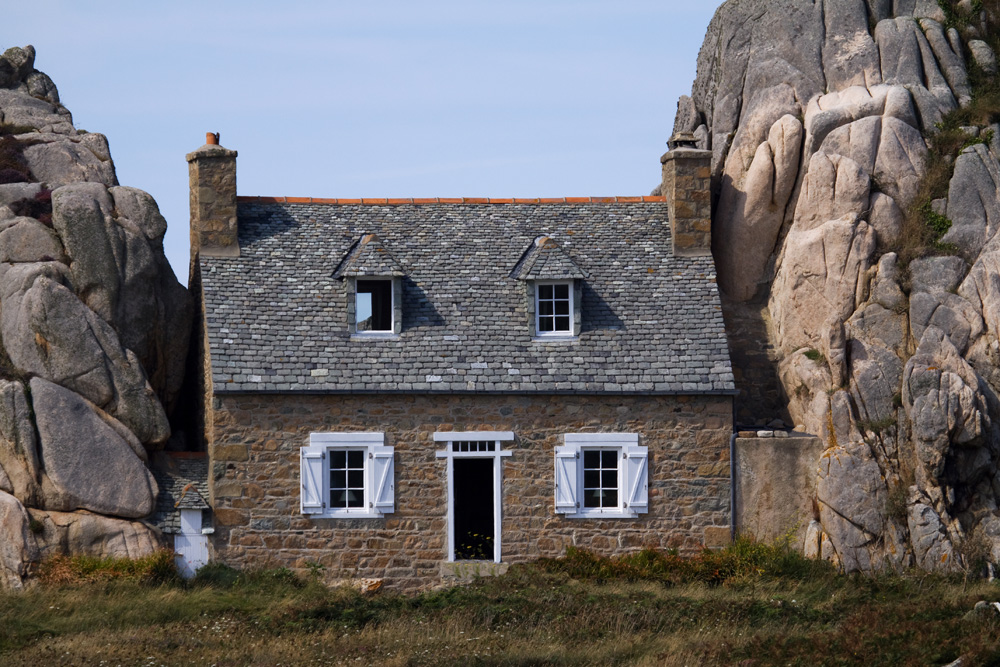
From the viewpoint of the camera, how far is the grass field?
18578 mm

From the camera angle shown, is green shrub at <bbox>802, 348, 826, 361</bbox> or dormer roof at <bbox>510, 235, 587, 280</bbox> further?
green shrub at <bbox>802, 348, 826, 361</bbox>

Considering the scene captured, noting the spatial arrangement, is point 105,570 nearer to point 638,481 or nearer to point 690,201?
point 638,481

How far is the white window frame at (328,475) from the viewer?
24156mm

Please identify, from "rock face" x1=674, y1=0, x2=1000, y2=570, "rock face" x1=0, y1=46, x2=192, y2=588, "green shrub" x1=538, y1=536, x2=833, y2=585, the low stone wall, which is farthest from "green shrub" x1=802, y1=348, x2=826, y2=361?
"rock face" x1=0, y1=46, x2=192, y2=588

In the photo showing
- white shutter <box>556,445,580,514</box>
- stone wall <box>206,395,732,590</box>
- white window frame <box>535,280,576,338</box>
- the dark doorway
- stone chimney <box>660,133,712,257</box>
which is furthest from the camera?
the dark doorway

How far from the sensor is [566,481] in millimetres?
24469

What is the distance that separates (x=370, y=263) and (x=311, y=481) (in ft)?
13.8

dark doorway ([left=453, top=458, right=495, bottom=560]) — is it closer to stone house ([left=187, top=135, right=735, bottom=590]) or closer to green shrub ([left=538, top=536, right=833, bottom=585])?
stone house ([left=187, top=135, right=735, bottom=590])

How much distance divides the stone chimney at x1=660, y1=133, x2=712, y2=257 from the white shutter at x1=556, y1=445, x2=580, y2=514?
199 inches

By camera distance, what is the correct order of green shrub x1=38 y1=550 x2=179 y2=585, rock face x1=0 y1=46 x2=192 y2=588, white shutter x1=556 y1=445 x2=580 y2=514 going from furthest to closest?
white shutter x1=556 y1=445 x2=580 y2=514 < rock face x1=0 y1=46 x2=192 y2=588 < green shrub x1=38 y1=550 x2=179 y2=585

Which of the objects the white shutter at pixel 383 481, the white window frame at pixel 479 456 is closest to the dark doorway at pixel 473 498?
the white window frame at pixel 479 456

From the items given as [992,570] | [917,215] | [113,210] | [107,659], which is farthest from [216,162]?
[992,570]

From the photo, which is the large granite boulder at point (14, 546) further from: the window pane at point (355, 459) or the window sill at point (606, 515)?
the window sill at point (606, 515)

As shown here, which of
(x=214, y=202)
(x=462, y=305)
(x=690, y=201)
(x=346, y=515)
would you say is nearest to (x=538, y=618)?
(x=346, y=515)
